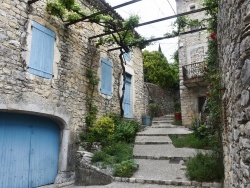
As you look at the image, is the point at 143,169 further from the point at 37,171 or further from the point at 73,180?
the point at 37,171

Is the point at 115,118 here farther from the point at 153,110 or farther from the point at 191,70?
the point at 153,110

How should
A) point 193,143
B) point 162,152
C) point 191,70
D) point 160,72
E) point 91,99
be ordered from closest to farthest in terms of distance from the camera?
point 162,152
point 193,143
point 91,99
point 191,70
point 160,72

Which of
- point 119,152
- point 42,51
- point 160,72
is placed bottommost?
point 119,152

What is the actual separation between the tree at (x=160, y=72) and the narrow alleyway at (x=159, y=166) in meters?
8.63

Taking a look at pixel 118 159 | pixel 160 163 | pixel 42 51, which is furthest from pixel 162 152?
pixel 42 51

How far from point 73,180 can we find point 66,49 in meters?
3.71

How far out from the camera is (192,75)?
436 inches

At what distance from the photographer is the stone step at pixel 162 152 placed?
568 cm

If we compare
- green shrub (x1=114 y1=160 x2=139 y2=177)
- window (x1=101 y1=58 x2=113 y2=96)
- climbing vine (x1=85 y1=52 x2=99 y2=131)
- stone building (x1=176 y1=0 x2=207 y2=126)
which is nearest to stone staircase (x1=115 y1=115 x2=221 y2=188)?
green shrub (x1=114 y1=160 x2=139 y2=177)

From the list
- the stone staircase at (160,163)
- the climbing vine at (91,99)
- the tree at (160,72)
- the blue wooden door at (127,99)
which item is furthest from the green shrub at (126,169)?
the tree at (160,72)

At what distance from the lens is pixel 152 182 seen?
432cm

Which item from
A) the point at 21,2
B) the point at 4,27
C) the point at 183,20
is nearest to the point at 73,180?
the point at 4,27

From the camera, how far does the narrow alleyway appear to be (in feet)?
13.7

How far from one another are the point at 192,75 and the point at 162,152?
20.7ft
